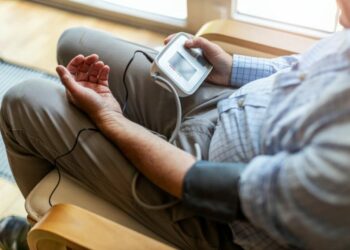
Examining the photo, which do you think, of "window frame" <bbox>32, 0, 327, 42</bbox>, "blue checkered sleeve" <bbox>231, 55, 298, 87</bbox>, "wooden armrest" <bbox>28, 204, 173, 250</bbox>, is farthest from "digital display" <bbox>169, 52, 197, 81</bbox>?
"window frame" <bbox>32, 0, 327, 42</bbox>

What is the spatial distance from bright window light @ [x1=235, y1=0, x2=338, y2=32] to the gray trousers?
73 centimetres

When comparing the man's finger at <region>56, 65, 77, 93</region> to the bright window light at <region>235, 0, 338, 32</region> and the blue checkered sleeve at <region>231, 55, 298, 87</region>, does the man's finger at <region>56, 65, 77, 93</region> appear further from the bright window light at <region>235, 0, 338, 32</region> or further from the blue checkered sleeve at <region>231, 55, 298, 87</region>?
the bright window light at <region>235, 0, 338, 32</region>

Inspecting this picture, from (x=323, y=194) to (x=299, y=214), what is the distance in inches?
2.2

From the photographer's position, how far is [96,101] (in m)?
1.10

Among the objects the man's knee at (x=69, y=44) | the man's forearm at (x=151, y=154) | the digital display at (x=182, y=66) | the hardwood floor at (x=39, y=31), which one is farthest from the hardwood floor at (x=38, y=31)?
the man's forearm at (x=151, y=154)

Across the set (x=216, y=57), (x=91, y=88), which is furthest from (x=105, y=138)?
(x=216, y=57)

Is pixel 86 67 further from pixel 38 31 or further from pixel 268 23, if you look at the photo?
pixel 38 31

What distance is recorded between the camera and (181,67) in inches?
47.3

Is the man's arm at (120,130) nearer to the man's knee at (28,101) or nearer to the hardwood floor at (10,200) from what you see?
the man's knee at (28,101)

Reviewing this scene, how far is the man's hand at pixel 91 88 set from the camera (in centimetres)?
110

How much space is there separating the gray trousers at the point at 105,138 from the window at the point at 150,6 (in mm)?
844

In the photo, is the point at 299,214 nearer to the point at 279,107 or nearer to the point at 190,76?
the point at 279,107

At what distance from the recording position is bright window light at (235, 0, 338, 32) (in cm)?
179

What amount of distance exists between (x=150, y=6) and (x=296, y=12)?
0.65 meters
